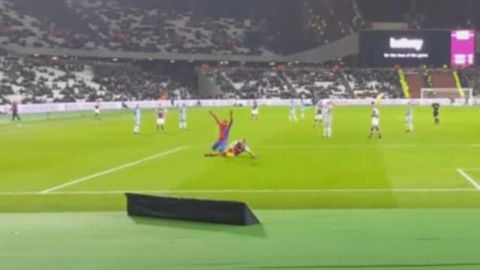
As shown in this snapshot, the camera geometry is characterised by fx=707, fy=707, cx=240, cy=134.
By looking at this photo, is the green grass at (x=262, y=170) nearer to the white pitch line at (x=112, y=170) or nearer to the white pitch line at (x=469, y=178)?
the white pitch line at (x=469, y=178)

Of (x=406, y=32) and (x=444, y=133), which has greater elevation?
(x=406, y=32)

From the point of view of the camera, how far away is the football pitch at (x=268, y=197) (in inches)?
416

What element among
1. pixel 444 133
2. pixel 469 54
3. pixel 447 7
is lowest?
pixel 444 133

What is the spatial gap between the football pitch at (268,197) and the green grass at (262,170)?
49 millimetres

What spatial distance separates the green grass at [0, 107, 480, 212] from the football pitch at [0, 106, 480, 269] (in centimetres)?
5

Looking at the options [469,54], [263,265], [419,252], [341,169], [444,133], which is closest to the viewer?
[263,265]

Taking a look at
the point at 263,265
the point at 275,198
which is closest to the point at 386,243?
the point at 263,265

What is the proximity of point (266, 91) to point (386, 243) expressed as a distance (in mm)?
105448

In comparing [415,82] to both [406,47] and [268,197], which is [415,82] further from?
[268,197]

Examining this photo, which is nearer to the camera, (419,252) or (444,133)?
(419,252)

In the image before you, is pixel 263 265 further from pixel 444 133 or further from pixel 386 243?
pixel 444 133

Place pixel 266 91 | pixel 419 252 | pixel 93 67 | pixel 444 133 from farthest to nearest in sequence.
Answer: pixel 266 91, pixel 93 67, pixel 444 133, pixel 419 252

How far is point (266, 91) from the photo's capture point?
116 m

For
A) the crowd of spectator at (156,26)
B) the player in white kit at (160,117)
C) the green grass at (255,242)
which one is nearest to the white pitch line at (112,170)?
the green grass at (255,242)
